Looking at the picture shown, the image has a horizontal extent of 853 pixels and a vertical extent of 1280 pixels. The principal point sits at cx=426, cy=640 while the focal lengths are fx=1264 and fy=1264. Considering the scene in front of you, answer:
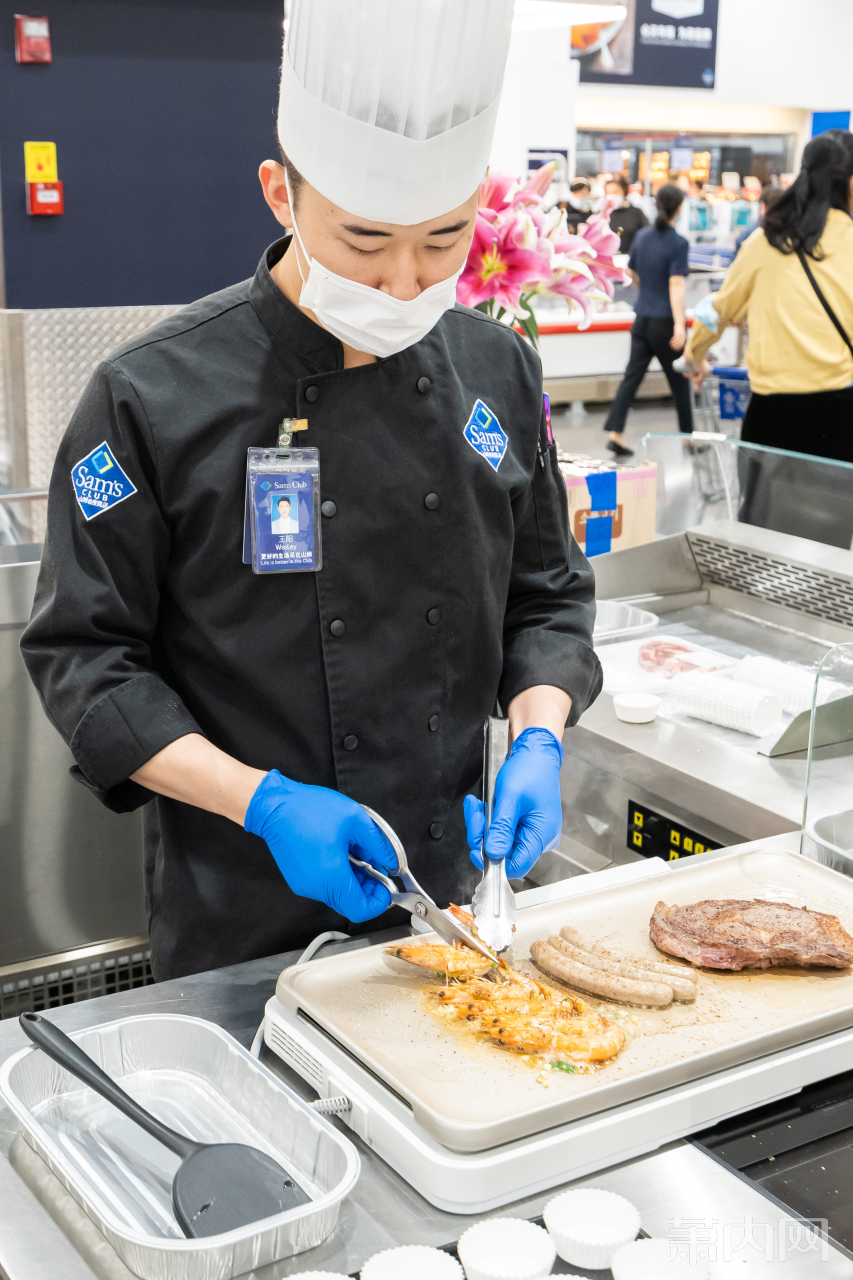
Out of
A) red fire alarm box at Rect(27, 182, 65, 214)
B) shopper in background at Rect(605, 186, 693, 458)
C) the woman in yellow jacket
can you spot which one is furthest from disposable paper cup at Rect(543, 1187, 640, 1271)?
shopper in background at Rect(605, 186, 693, 458)

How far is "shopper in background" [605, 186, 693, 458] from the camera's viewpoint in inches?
348

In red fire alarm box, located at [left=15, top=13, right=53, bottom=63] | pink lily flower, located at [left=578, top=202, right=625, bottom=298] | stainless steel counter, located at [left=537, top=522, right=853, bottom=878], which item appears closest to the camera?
stainless steel counter, located at [left=537, top=522, right=853, bottom=878]

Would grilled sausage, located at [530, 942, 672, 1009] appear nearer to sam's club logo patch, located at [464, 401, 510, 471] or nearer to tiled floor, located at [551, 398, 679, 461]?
sam's club logo patch, located at [464, 401, 510, 471]

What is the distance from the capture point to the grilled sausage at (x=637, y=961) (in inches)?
51.1

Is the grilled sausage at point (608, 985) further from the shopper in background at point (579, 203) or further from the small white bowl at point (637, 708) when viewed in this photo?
the shopper in background at point (579, 203)

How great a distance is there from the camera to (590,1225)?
3.25 ft

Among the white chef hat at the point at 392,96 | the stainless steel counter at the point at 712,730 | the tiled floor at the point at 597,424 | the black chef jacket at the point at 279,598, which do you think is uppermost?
the white chef hat at the point at 392,96

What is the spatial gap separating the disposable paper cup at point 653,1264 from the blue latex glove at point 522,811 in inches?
18.0

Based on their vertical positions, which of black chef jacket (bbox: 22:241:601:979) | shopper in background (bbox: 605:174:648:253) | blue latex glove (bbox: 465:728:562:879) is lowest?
blue latex glove (bbox: 465:728:562:879)

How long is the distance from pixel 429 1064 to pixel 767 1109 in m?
0.33

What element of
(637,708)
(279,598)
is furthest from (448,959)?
(637,708)

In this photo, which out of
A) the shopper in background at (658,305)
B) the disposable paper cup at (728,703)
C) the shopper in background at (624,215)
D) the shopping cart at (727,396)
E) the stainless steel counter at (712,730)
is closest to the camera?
the stainless steel counter at (712,730)

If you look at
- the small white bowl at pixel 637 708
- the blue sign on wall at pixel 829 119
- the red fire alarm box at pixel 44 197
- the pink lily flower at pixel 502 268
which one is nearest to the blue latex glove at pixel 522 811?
the small white bowl at pixel 637 708

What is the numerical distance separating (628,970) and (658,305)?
8.42 metres
